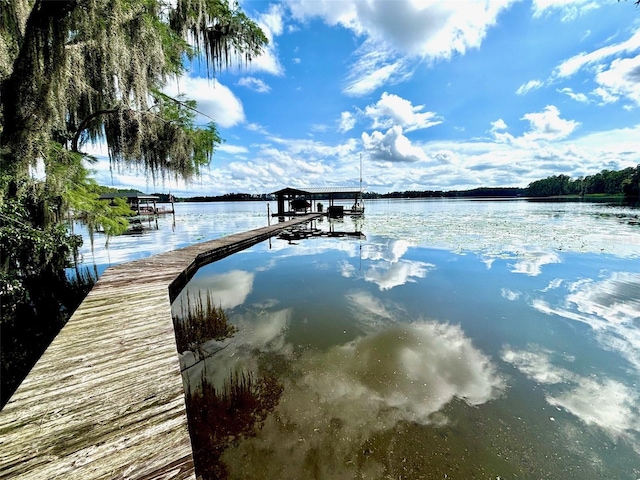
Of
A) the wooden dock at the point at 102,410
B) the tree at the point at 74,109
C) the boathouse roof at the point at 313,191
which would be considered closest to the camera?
the wooden dock at the point at 102,410

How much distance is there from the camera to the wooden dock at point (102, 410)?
5.18 ft

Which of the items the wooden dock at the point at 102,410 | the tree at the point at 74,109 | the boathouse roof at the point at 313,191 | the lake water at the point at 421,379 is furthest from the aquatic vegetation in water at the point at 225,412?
the boathouse roof at the point at 313,191

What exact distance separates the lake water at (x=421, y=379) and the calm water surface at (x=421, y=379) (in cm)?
2

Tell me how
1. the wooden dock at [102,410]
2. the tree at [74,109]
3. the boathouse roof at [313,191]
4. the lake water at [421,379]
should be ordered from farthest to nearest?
the boathouse roof at [313,191], the tree at [74,109], the lake water at [421,379], the wooden dock at [102,410]

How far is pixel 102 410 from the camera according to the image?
204 centimetres

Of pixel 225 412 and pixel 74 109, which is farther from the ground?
pixel 74 109

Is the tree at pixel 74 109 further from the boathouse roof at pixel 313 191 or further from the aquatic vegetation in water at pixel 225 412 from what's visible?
the boathouse roof at pixel 313 191

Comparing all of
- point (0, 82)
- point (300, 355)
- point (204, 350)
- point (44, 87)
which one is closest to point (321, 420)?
point (300, 355)

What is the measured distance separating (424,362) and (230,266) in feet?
24.6

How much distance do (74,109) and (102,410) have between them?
797cm

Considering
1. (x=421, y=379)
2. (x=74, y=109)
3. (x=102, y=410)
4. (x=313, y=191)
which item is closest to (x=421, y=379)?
(x=421, y=379)

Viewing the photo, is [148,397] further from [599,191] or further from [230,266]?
[599,191]

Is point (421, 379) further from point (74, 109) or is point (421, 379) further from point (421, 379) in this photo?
point (74, 109)

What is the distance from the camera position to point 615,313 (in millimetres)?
5254
